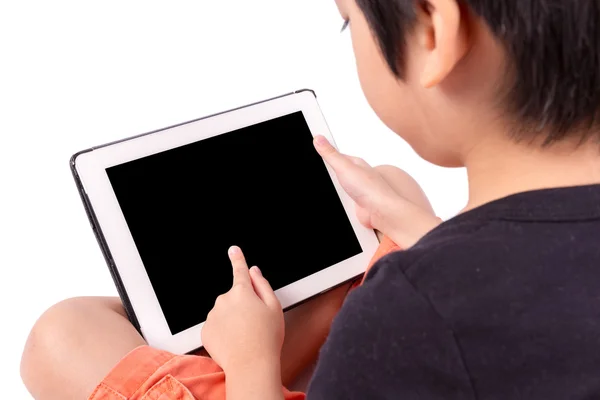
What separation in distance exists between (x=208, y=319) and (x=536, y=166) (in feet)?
1.12

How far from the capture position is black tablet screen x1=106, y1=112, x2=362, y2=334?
0.57 m

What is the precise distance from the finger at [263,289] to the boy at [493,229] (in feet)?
0.72


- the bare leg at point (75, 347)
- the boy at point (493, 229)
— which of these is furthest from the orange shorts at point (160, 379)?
the boy at point (493, 229)

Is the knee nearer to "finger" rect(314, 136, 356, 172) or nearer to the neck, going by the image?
"finger" rect(314, 136, 356, 172)

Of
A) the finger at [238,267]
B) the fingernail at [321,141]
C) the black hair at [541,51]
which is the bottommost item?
the finger at [238,267]

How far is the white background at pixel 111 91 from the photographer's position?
0.83 meters

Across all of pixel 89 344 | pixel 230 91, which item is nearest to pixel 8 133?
pixel 230 91

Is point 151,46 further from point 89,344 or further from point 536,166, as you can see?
point 536,166

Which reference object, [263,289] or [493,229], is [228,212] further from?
[493,229]

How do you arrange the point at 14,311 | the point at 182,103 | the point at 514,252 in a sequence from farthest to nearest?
the point at 182,103, the point at 14,311, the point at 514,252

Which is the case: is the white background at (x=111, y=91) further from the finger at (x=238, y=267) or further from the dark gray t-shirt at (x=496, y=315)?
the dark gray t-shirt at (x=496, y=315)

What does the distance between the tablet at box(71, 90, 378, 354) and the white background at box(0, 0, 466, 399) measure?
31 cm

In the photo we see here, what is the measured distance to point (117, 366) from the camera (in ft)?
1.69

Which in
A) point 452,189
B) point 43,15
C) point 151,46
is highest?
point 43,15
